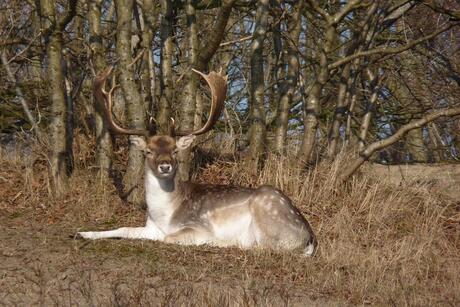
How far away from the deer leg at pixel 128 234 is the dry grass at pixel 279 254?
335 mm

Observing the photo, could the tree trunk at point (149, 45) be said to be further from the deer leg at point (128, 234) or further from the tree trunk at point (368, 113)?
the tree trunk at point (368, 113)

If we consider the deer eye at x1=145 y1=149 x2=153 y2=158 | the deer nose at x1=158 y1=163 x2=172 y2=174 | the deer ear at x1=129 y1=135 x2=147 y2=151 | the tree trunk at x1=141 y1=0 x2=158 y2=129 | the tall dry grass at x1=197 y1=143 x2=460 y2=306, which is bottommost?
the tall dry grass at x1=197 y1=143 x2=460 y2=306

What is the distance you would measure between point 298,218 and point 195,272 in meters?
1.98

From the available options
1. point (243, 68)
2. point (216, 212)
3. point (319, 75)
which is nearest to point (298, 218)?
point (216, 212)

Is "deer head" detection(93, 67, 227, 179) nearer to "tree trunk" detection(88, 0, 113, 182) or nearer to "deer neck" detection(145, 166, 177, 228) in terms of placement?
"deer neck" detection(145, 166, 177, 228)

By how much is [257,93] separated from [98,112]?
96.3 inches

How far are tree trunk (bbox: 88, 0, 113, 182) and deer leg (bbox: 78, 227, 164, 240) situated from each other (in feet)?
7.00

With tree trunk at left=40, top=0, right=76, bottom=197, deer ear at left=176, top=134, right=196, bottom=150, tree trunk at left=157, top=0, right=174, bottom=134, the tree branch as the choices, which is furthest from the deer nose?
the tree branch

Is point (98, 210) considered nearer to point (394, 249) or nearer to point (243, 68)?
point (394, 249)

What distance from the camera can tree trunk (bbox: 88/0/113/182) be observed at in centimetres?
1109

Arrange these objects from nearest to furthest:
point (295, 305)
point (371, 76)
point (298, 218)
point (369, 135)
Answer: point (295, 305) → point (298, 218) → point (371, 76) → point (369, 135)

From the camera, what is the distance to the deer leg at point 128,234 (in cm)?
863

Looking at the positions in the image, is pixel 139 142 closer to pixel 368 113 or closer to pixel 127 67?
pixel 127 67

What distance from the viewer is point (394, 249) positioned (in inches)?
364
